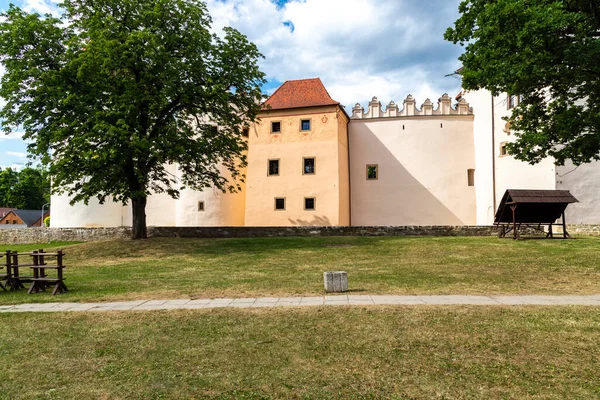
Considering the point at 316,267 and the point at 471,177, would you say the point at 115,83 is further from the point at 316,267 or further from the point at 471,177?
the point at 471,177

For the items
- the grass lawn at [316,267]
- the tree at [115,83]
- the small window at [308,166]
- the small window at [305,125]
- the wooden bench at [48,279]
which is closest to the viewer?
the grass lawn at [316,267]

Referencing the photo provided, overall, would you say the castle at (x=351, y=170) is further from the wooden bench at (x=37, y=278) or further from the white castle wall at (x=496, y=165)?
the wooden bench at (x=37, y=278)

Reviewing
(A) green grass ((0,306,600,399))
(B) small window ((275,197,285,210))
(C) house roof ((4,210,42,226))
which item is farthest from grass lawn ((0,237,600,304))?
(C) house roof ((4,210,42,226))

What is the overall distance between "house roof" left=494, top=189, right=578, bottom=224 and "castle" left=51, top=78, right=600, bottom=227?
32.1ft

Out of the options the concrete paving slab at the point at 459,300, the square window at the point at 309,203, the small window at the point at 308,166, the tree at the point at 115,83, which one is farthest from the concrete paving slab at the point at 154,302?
the small window at the point at 308,166

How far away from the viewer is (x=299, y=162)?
3155 cm

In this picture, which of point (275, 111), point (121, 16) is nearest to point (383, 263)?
point (121, 16)

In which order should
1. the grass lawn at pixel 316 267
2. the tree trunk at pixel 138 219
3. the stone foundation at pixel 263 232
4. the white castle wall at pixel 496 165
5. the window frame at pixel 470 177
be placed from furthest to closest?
the window frame at pixel 470 177, the white castle wall at pixel 496 165, the stone foundation at pixel 263 232, the tree trunk at pixel 138 219, the grass lawn at pixel 316 267

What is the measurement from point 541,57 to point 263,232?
17372 millimetres

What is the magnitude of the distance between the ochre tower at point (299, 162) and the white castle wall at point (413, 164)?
69.4 inches

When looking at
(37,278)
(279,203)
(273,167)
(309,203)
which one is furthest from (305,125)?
(37,278)

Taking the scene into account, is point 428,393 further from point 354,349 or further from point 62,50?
point 62,50

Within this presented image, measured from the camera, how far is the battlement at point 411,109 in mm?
32344

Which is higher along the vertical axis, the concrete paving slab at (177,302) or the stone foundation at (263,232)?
the stone foundation at (263,232)
